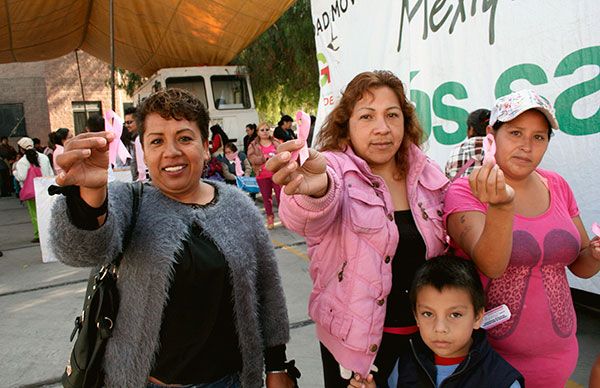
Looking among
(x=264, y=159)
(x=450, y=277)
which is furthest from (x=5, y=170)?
(x=450, y=277)

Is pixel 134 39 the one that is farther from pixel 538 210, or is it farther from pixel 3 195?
pixel 538 210

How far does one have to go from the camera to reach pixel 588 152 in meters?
2.77

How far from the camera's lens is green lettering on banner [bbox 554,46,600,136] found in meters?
2.68

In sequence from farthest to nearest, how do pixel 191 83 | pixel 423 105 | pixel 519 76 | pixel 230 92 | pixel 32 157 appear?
1. pixel 230 92
2. pixel 191 83
3. pixel 32 157
4. pixel 423 105
5. pixel 519 76

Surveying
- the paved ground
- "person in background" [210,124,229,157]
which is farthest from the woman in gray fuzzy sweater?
"person in background" [210,124,229,157]

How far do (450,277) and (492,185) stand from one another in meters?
0.36

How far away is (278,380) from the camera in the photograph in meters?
1.79

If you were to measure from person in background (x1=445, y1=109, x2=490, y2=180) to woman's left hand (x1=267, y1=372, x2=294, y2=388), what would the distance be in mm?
2169

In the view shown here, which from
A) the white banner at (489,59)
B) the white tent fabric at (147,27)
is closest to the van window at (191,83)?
the white tent fabric at (147,27)

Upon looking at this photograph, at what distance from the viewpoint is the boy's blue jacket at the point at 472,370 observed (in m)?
1.46

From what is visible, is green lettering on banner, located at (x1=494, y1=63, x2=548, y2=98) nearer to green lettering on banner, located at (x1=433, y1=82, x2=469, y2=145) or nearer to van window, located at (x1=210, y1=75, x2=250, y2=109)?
green lettering on banner, located at (x1=433, y1=82, x2=469, y2=145)

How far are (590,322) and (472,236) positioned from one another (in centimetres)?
258

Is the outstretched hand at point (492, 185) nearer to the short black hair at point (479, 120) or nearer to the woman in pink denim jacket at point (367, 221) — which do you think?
the woman in pink denim jacket at point (367, 221)

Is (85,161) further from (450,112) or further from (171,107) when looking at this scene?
(450,112)
